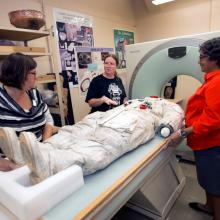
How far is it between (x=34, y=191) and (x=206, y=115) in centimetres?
92

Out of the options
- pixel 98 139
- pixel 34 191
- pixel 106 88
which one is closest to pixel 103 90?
pixel 106 88

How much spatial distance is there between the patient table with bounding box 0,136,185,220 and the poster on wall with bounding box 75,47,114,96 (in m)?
1.52

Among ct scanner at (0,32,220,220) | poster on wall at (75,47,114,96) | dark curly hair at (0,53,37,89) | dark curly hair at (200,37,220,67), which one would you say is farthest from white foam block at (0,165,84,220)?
poster on wall at (75,47,114,96)

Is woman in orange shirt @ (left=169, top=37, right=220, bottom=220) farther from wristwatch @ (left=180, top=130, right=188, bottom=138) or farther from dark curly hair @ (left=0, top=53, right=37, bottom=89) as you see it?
dark curly hair @ (left=0, top=53, right=37, bottom=89)

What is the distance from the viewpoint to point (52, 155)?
0.83 metres

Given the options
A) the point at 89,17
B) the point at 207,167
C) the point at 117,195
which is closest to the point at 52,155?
the point at 117,195

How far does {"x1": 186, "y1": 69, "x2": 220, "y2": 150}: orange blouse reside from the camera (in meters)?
1.08

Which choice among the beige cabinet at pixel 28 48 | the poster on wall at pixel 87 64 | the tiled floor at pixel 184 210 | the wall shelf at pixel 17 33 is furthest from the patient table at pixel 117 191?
the poster on wall at pixel 87 64

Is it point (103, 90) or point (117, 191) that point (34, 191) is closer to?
point (117, 191)

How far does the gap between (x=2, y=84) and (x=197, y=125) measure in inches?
47.3

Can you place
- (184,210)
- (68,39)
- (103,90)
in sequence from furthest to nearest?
(68,39), (103,90), (184,210)

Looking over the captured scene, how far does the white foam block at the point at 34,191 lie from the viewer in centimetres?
64

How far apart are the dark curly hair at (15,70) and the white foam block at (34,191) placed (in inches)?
23.3

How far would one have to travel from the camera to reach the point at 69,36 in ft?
8.03
